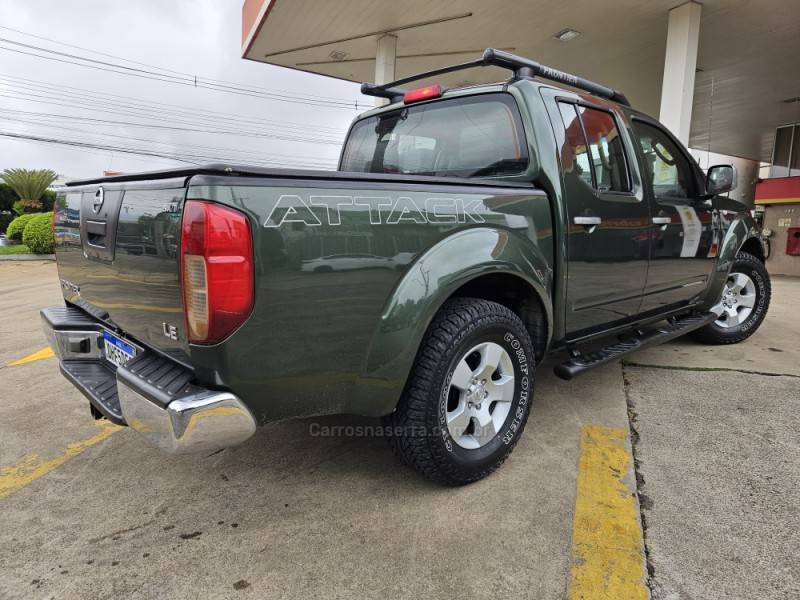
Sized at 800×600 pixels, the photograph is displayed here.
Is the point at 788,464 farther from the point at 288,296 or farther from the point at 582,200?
the point at 288,296

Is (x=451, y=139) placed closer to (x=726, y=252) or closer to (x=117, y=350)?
(x=117, y=350)

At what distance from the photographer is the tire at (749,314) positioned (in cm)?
457

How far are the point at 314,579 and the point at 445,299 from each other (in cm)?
111

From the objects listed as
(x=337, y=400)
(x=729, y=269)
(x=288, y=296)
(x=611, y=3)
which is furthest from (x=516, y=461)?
(x=611, y=3)

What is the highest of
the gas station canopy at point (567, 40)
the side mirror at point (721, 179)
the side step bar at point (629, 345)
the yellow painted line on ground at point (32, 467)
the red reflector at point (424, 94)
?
the gas station canopy at point (567, 40)

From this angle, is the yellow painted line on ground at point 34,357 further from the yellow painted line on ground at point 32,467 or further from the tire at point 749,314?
the tire at point 749,314

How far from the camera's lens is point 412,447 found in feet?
7.06

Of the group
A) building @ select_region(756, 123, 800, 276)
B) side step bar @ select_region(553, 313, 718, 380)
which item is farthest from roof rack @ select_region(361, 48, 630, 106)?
building @ select_region(756, 123, 800, 276)

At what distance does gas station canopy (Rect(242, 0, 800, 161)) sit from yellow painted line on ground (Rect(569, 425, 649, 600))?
7.35m

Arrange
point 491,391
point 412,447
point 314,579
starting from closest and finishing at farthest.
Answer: point 314,579 → point 412,447 → point 491,391

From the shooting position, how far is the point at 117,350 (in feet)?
7.58

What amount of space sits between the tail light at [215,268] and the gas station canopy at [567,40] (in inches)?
326

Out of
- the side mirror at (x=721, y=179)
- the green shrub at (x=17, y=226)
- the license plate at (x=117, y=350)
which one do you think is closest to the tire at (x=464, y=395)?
the license plate at (x=117, y=350)

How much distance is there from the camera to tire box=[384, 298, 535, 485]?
2.13 metres
